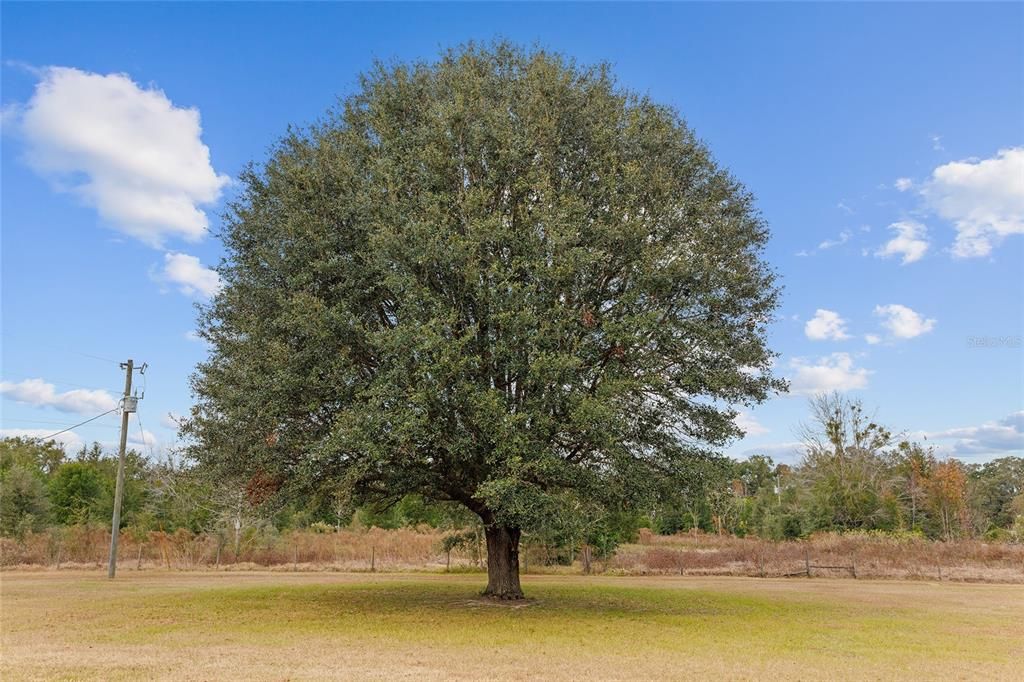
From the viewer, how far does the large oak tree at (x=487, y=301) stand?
576 inches

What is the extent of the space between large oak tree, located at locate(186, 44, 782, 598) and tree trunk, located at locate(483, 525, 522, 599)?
0.76 m

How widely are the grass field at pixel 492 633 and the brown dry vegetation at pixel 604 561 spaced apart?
8.27 meters

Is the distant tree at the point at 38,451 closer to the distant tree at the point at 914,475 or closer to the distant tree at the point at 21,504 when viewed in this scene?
the distant tree at the point at 21,504

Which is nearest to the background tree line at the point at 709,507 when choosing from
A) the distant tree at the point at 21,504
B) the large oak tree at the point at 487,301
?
the distant tree at the point at 21,504

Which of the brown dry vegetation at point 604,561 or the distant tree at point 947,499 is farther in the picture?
the distant tree at point 947,499

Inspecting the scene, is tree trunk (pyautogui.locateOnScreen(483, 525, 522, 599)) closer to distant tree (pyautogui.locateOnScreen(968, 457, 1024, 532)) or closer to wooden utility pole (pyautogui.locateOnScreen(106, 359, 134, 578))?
wooden utility pole (pyautogui.locateOnScreen(106, 359, 134, 578))

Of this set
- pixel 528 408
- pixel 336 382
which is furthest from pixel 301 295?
pixel 528 408

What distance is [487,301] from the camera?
599 inches

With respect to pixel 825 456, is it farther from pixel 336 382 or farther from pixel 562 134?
pixel 336 382

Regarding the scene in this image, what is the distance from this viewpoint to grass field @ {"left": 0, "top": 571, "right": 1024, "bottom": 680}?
35.5 ft

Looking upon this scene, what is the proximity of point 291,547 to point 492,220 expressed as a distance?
29.9 m

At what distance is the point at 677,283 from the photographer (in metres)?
16.2

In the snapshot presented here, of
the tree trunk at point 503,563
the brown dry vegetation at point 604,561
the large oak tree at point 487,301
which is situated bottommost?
the brown dry vegetation at point 604,561

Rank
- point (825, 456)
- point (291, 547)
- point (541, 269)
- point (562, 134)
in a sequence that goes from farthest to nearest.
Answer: point (825, 456) < point (291, 547) < point (562, 134) < point (541, 269)
